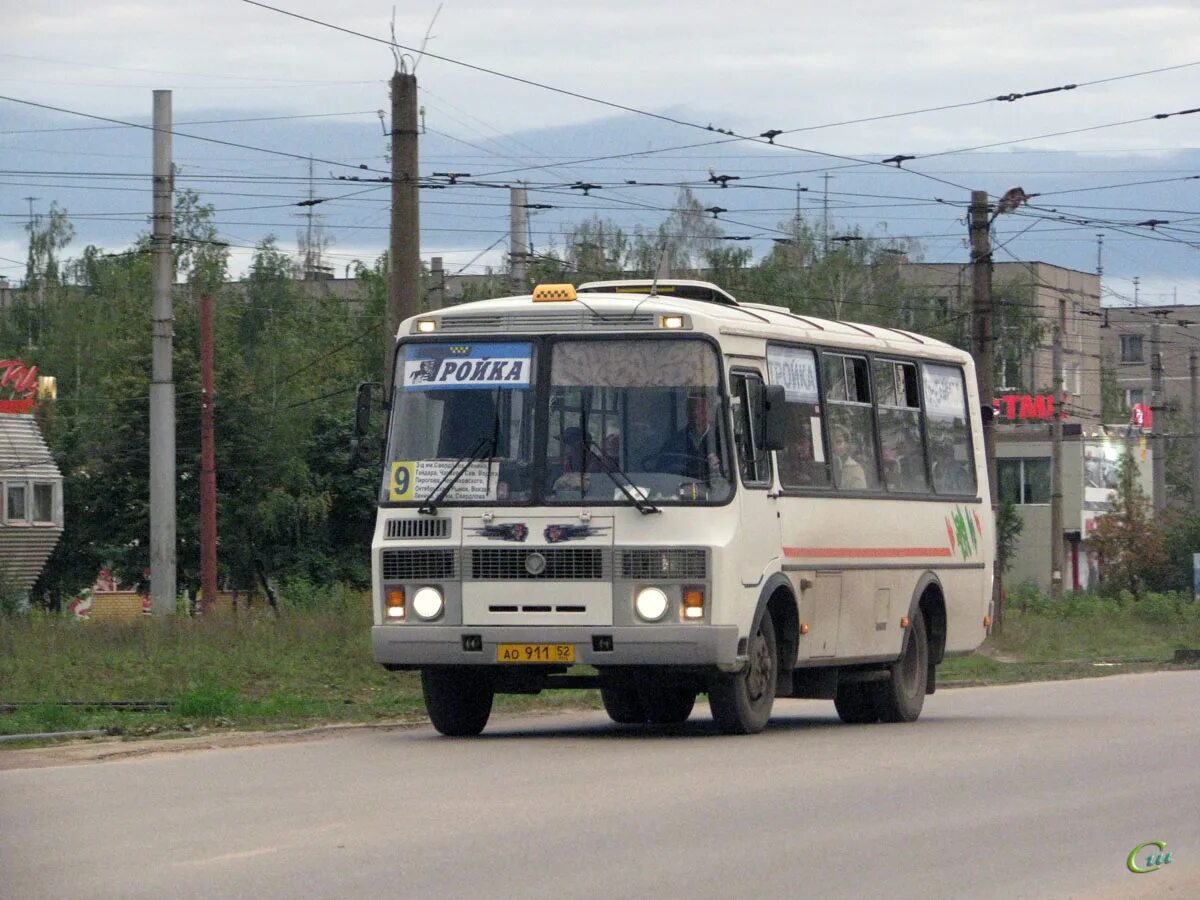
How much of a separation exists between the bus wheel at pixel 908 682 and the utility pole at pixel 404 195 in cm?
623

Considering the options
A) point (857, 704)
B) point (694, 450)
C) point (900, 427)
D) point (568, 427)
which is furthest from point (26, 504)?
point (694, 450)

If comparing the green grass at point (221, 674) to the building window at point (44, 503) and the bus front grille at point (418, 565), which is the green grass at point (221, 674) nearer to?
the bus front grille at point (418, 565)

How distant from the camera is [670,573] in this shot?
14.7m

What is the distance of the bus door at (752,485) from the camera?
15062 mm

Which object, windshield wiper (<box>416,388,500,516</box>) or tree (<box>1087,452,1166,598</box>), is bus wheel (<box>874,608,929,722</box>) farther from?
tree (<box>1087,452,1166,598</box>)

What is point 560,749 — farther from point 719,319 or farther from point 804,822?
point 804,822

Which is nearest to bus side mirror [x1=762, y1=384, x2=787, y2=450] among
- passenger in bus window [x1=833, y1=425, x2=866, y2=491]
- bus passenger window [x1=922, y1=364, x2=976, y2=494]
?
passenger in bus window [x1=833, y1=425, x2=866, y2=491]

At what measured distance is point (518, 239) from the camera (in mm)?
36062

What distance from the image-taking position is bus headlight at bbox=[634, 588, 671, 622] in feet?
48.1

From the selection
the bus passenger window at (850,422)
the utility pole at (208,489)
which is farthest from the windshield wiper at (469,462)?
the utility pole at (208,489)

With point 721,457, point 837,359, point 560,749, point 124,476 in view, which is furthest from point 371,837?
point 124,476

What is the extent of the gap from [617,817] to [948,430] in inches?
379

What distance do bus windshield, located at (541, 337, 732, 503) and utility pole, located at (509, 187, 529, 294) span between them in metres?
20.1

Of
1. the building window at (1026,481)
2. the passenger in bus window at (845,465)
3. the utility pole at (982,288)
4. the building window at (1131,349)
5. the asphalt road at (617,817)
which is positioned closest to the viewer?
the asphalt road at (617,817)
